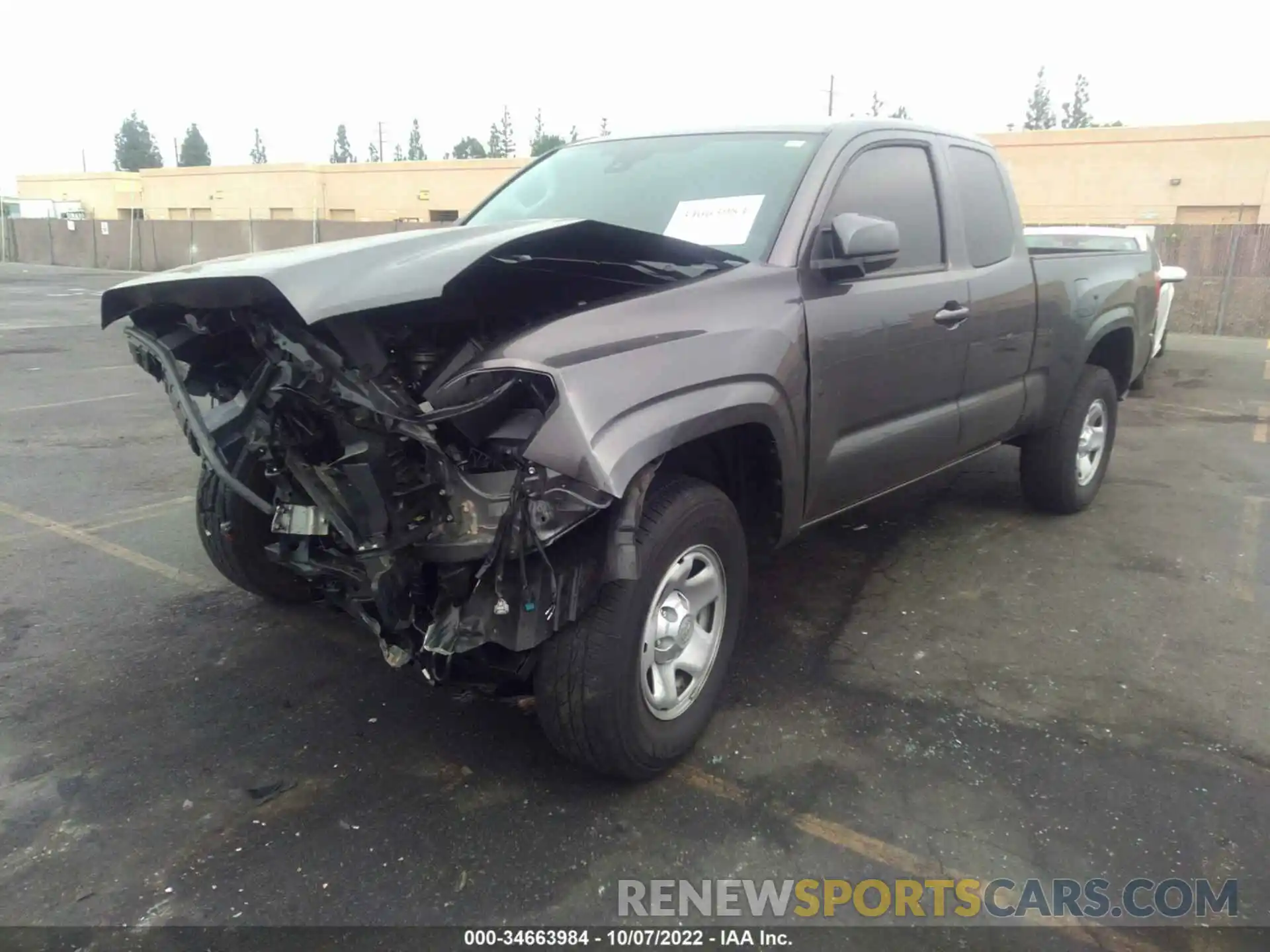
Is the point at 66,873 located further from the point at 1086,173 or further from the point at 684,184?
the point at 1086,173

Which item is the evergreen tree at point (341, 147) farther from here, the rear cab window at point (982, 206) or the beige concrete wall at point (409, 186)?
the rear cab window at point (982, 206)

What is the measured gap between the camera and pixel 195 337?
9.50ft

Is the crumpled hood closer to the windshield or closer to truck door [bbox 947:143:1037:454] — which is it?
the windshield

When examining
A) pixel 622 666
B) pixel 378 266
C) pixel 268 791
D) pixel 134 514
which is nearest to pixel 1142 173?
pixel 134 514

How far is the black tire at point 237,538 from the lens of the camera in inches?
150

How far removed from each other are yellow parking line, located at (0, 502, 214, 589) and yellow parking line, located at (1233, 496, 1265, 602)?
4.94 meters

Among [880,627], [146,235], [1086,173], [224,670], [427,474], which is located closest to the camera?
[427,474]

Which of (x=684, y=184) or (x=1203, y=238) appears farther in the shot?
(x=1203, y=238)

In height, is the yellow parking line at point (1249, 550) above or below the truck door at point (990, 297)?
below

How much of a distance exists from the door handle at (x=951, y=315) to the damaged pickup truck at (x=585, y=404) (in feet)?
0.05

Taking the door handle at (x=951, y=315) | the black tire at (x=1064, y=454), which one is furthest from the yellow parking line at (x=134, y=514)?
the black tire at (x=1064, y=454)

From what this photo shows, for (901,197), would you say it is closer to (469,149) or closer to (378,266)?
(378,266)

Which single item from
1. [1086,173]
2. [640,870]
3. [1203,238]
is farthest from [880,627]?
[1086,173]

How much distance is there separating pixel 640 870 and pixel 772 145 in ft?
9.01
